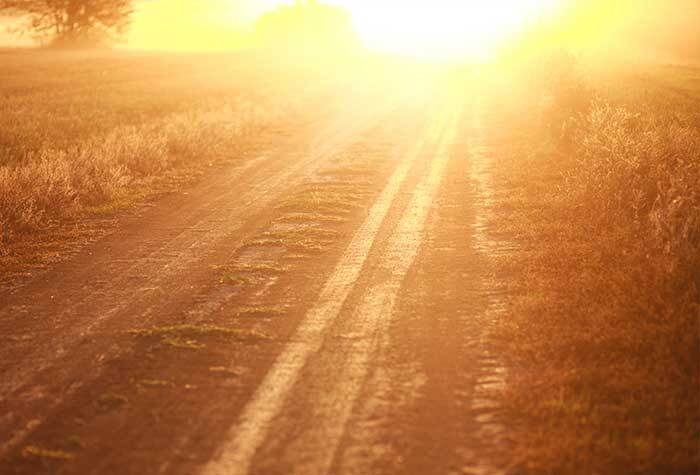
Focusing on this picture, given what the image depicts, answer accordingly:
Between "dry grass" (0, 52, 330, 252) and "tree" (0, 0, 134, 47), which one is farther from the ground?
"tree" (0, 0, 134, 47)

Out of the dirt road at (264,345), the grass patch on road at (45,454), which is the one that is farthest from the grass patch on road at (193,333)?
the grass patch on road at (45,454)

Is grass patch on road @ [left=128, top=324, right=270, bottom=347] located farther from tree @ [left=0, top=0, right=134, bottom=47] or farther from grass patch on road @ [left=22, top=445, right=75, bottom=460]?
tree @ [left=0, top=0, right=134, bottom=47]

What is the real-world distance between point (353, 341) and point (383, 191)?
5.75m

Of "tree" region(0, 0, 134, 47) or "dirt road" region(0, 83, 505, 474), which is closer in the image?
"dirt road" region(0, 83, 505, 474)

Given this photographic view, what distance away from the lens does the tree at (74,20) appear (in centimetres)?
5047

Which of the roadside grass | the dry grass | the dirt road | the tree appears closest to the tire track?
Answer: the dirt road

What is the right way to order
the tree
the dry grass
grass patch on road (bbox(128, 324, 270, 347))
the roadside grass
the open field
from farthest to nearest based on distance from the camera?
the tree → the dry grass → grass patch on road (bbox(128, 324, 270, 347)) → the open field → the roadside grass

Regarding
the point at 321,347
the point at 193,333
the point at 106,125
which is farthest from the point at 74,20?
the point at 321,347

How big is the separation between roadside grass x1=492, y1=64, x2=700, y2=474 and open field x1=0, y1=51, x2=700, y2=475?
0.02m

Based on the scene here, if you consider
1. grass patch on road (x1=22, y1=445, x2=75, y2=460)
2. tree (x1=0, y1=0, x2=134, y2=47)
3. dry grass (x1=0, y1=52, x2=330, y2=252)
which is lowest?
grass patch on road (x1=22, y1=445, x2=75, y2=460)

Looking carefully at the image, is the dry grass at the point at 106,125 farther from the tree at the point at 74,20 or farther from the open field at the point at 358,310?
the tree at the point at 74,20

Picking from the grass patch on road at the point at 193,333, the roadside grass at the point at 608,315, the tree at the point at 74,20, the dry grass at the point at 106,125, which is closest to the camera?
the roadside grass at the point at 608,315

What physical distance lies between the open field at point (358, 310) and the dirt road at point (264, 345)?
2cm

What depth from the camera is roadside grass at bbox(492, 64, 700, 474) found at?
3.49 metres
